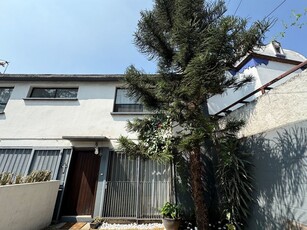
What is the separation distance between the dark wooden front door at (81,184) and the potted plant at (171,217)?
2.98 meters

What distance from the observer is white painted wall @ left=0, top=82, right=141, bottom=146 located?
283 inches

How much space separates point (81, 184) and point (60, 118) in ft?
10.1

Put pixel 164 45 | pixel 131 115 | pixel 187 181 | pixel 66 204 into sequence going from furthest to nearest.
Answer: pixel 131 115 < pixel 66 204 < pixel 187 181 < pixel 164 45

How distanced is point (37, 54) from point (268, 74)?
37.5 feet

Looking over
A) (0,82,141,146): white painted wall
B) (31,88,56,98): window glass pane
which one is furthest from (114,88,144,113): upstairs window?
(31,88,56,98): window glass pane

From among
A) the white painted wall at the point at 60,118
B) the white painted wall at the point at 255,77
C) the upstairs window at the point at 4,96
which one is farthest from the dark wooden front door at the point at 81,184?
the white painted wall at the point at 255,77

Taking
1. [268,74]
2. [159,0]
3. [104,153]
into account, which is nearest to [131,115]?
[104,153]

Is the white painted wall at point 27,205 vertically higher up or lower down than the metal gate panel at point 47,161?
lower down

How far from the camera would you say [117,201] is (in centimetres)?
628

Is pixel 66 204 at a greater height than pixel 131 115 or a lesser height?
lesser

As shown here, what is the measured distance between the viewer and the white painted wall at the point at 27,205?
161 inches

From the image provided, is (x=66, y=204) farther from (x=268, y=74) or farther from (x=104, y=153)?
(x=268, y=74)

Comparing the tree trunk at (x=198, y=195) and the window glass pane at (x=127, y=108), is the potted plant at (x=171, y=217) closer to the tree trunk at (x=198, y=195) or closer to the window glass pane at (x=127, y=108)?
the tree trunk at (x=198, y=195)

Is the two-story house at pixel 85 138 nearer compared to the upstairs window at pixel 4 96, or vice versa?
the two-story house at pixel 85 138
